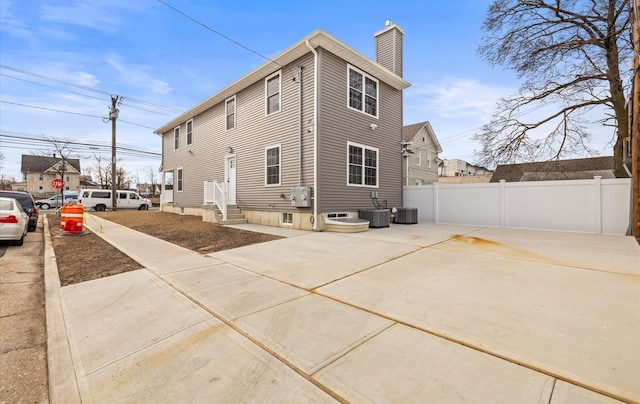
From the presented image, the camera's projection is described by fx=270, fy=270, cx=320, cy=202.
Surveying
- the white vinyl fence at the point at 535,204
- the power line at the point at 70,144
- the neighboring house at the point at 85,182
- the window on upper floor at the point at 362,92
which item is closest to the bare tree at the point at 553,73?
the white vinyl fence at the point at 535,204

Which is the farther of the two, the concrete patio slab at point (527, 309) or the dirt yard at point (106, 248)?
the dirt yard at point (106, 248)

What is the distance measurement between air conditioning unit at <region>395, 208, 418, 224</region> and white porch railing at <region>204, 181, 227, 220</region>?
23.1 ft

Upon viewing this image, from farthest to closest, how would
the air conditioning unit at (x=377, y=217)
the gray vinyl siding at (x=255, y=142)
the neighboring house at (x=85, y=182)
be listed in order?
the neighboring house at (x=85, y=182)
the air conditioning unit at (x=377, y=217)
the gray vinyl siding at (x=255, y=142)

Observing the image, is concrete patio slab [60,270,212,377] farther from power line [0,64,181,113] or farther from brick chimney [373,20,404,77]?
power line [0,64,181,113]

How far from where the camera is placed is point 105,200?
21.8 meters

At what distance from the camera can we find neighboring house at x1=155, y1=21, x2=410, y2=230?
8.91 metres

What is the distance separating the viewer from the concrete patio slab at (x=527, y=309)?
1.96 metres

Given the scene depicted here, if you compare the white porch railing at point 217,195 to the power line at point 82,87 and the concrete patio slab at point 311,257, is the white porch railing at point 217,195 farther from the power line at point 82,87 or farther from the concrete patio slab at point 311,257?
the power line at point 82,87

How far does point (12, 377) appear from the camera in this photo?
6.63 ft

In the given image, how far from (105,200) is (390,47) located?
2371 centimetres

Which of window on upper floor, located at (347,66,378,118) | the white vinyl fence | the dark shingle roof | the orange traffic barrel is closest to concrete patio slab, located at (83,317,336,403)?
the orange traffic barrel

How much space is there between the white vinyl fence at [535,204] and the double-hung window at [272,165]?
658cm

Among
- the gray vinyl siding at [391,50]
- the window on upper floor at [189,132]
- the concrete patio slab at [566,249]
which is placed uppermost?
the gray vinyl siding at [391,50]

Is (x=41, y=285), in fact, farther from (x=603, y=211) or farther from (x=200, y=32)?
(x=603, y=211)
